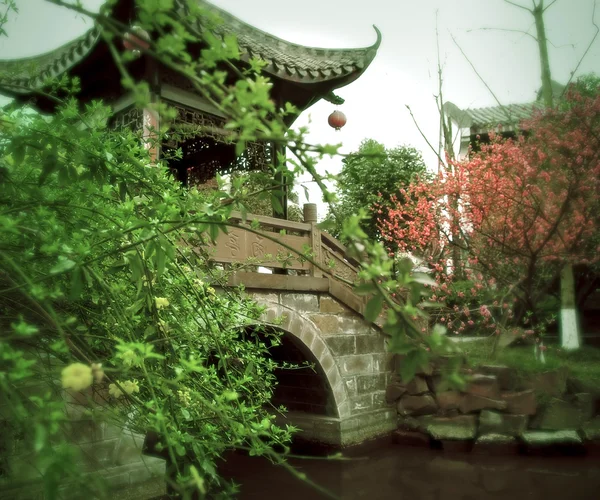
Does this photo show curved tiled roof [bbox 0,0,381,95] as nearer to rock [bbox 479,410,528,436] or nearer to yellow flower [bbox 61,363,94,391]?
rock [bbox 479,410,528,436]

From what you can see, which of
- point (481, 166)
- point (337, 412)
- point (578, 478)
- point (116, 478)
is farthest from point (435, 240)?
point (116, 478)

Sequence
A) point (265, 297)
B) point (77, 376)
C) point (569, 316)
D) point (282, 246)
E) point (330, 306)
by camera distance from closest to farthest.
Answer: point (77, 376) → point (282, 246) → point (265, 297) → point (330, 306) → point (569, 316)

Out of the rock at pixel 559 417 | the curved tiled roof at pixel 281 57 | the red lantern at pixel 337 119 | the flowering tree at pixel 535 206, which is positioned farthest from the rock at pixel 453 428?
the curved tiled roof at pixel 281 57

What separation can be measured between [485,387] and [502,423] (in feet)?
1.34

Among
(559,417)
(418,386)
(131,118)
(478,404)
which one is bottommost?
(559,417)

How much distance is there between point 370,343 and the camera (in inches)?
252

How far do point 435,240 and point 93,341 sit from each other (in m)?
7.86

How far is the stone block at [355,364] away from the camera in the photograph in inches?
239

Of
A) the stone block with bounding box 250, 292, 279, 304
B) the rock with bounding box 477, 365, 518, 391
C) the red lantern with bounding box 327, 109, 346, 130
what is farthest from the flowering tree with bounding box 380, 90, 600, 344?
the stone block with bounding box 250, 292, 279, 304

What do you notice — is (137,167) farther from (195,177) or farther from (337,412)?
(195,177)

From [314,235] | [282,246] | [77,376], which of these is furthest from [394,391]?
[77,376]

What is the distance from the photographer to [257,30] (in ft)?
24.9

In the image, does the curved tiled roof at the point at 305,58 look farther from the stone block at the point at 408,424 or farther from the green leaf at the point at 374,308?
the green leaf at the point at 374,308

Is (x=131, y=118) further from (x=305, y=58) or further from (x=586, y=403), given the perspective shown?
(x=586, y=403)
